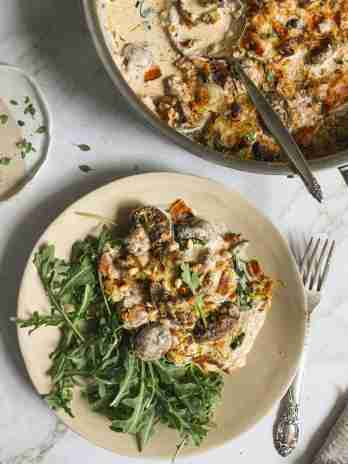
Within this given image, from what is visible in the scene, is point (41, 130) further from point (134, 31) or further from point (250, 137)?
point (250, 137)

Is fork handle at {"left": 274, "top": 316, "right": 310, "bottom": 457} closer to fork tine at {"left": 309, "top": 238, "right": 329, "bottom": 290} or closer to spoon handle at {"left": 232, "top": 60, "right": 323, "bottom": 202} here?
fork tine at {"left": 309, "top": 238, "right": 329, "bottom": 290}

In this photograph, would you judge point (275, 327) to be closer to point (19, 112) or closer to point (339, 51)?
point (339, 51)

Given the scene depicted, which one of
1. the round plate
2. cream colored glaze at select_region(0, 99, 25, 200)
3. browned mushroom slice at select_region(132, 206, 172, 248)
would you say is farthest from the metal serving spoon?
cream colored glaze at select_region(0, 99, 25, 200)

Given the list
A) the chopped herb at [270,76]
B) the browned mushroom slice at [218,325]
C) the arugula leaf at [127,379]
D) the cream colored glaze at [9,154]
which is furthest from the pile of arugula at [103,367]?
the chopped herb at [270,76]

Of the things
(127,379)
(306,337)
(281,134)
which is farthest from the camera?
(306,337)

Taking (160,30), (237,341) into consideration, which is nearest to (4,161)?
(160,30)

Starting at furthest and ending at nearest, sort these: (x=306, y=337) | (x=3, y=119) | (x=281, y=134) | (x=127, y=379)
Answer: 1. (x=306, y=337)
2. (x=3, y=119)
3. (x=127, y=379)
4. (x=281, y=134)
